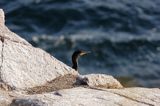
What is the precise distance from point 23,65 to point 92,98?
4.91 ft

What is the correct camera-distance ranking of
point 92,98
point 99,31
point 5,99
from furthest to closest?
1. point 99,31
2. point 5,99
3. point 92,98

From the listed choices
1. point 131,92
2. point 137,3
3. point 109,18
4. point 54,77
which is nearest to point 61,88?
point 54,77

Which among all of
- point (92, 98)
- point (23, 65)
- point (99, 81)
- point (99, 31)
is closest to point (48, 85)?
point (23, 65)

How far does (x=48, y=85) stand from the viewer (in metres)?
8.62

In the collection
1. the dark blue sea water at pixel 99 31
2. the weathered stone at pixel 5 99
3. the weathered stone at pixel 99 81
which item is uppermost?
the dark blue sea water at pixel 99 31

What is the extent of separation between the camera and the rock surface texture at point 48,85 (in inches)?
302

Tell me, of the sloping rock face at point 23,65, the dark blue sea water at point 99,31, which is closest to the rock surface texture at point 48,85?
the sloping rock face at point 23,65

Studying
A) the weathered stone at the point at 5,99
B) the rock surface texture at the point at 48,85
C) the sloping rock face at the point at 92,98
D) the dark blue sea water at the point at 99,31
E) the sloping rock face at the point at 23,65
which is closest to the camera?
the sloping rock face at the point at 92,98

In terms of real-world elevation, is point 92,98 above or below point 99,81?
below

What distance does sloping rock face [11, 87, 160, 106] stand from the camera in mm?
7531

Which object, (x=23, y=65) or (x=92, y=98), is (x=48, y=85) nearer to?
(x=23, y=65)

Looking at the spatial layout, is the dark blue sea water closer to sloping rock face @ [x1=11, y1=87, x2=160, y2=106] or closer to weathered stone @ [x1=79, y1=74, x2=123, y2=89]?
weathered stone @ [x1=79, y1=74, x2=123, y2=89]

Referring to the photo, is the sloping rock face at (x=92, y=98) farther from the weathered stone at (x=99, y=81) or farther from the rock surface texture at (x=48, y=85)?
the weathered stone at (x=99, y=81)

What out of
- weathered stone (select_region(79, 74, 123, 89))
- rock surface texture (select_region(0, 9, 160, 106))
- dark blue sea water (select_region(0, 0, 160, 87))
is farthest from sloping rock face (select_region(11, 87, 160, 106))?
dark blue sea water (select_region(0, 0, 160, 87))
